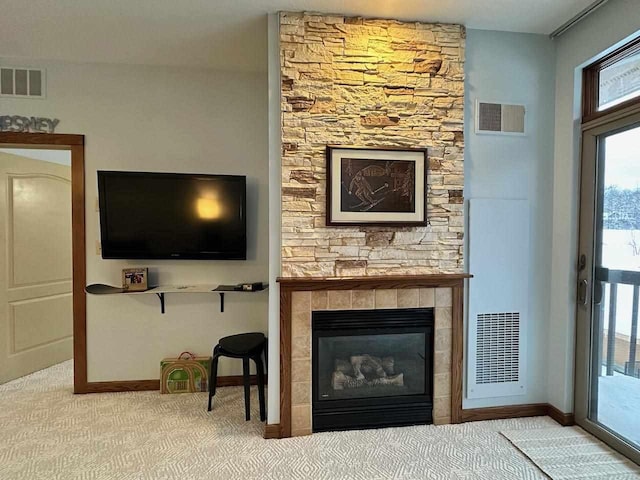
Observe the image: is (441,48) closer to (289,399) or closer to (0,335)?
(289,399)

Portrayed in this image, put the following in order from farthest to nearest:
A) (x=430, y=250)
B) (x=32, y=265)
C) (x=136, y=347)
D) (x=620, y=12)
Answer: (x=32, y=265)
(x=136, y=347)
(x=430, y=250)
(x=620, y=12)

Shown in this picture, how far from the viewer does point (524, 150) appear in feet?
8.73

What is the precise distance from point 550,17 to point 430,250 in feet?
5.80

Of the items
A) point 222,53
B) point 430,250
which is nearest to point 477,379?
point 430,250

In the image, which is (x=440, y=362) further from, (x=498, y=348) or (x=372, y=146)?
(x=372, y=146)

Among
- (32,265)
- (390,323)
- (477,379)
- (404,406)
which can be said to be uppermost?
(32,265)

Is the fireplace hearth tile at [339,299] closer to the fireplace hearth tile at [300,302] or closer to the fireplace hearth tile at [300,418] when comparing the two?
the fireplace hearth tile at [300,302]

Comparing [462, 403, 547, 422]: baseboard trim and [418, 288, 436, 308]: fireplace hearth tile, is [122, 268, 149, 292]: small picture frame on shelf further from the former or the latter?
[462, 403, 547, 422]: baseboard trim

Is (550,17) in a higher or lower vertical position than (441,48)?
higher

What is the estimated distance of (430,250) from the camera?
256cm

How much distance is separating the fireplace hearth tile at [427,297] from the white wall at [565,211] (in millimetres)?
954

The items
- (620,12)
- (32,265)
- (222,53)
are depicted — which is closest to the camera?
(620,12)

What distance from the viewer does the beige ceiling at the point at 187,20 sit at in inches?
89.2

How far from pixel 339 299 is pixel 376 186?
817mm
